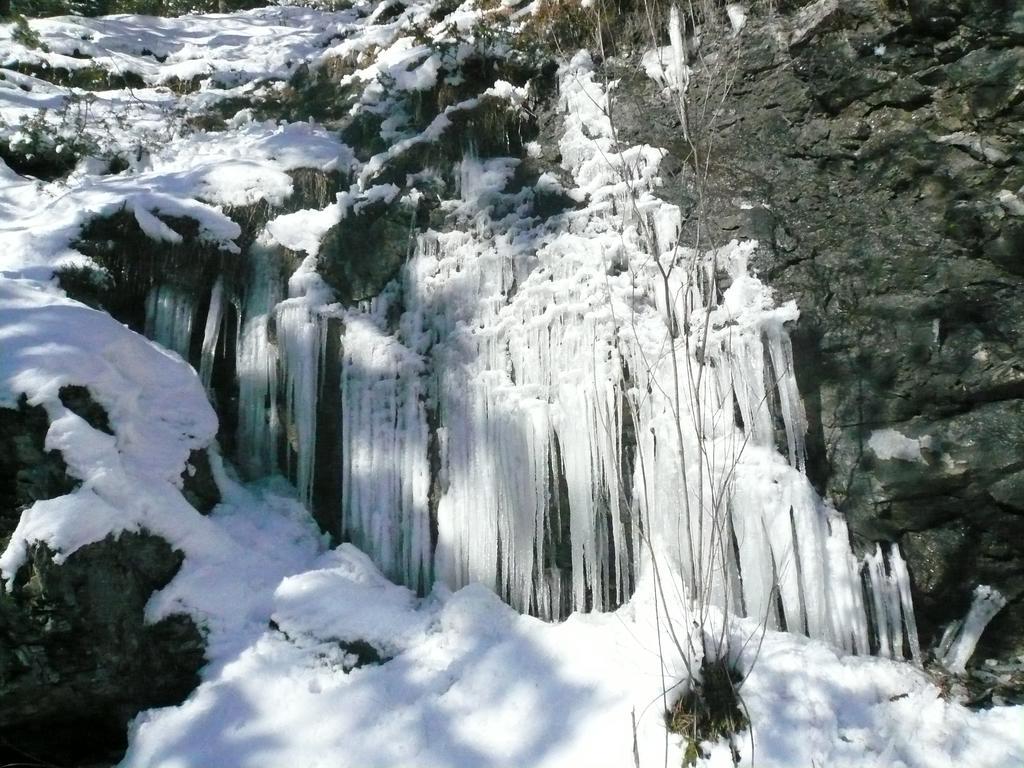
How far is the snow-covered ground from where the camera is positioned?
3.12m

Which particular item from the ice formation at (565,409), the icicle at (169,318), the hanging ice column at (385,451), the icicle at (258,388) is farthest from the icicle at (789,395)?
the icicle at (169,318)

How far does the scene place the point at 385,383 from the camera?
4789 millimetres

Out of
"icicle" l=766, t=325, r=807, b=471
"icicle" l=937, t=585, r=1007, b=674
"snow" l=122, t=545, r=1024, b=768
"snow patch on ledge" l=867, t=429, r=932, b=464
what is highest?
"icicle" l=766, t=325, r=807, b=471

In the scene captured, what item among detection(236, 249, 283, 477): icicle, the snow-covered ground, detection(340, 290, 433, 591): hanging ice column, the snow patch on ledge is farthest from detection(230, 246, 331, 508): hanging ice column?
the snow patch on ledge

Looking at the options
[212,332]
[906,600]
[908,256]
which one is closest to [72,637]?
[212,332]

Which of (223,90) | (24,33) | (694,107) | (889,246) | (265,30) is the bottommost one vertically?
(889,246)

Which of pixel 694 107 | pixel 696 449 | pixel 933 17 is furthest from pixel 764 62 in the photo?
pixel 696 449

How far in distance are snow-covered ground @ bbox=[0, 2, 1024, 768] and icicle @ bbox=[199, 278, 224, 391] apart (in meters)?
0.43

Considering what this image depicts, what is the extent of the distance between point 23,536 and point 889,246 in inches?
192

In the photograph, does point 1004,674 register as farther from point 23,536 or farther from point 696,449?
point 23,536

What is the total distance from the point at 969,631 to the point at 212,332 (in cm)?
516

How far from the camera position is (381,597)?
412 centimetres

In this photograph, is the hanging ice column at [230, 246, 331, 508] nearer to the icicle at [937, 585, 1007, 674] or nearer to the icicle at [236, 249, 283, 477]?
the icicle at [236, 249, 283, 477]

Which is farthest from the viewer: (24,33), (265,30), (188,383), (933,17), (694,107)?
(265,30)
